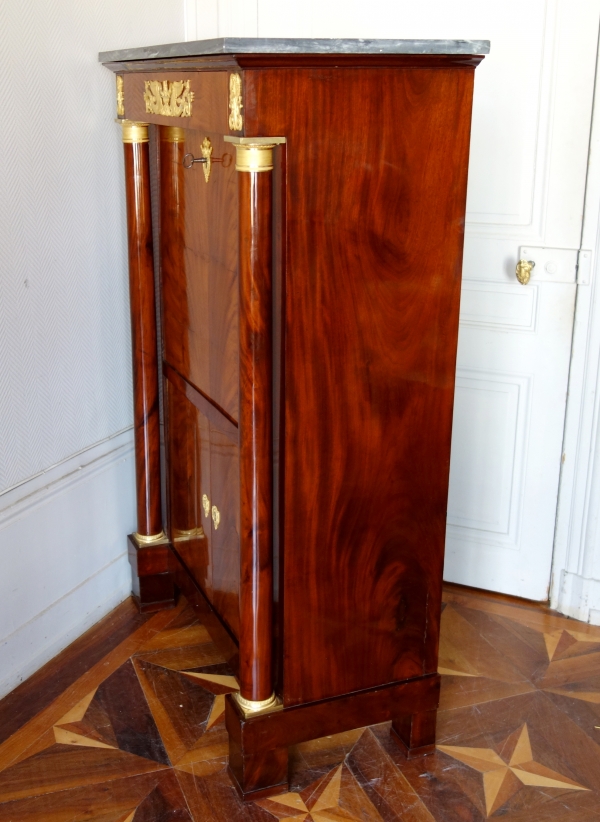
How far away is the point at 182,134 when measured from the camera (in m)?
2.16

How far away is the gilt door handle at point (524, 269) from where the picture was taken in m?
2.48

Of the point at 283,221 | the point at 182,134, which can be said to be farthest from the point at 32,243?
the point at 283,221

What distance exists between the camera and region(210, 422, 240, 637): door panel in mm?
2006

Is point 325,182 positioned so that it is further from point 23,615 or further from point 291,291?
point 23,615

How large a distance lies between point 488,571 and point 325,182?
159cm

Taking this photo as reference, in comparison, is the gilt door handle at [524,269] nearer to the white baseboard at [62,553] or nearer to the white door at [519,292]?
the white door at [519,292]

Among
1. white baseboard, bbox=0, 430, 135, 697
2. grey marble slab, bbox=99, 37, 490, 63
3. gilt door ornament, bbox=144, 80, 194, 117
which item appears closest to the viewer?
grey marble slab, bbox=99, 37, 490, 63

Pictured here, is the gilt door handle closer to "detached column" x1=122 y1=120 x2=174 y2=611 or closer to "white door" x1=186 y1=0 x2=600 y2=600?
"white door" x1=186 y1=0 x2=600 y2=600

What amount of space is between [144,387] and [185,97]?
92 cm

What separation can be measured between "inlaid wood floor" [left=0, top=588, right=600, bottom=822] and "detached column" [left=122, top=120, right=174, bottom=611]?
140 millimetres

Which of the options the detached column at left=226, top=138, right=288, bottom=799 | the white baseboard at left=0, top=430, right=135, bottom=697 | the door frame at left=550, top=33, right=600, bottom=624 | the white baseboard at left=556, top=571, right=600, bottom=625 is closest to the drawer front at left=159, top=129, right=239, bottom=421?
the detached column at left=226, top=138, right=288, bottom=799

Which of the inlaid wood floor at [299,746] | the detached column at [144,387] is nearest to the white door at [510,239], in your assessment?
the inlaid wood floor at [299,746]

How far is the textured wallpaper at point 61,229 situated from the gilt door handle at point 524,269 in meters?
1.13

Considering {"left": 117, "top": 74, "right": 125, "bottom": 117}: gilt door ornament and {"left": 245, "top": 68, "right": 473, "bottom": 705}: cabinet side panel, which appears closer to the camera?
{"left": 245, "top": 68, "right": 473, "bottom": 705}: cabinet side panel
